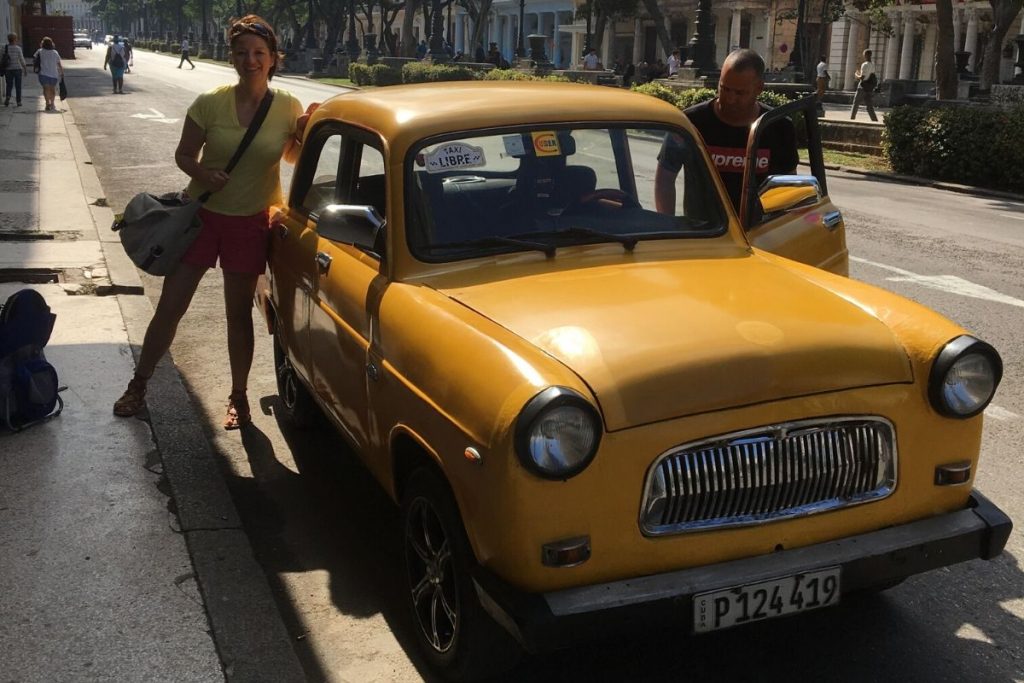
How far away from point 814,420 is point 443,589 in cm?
120

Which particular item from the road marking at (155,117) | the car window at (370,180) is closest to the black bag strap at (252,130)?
the car window at (370,180)

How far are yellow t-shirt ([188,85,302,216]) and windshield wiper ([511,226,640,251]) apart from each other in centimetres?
184

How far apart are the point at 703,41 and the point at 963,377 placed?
3111 cm

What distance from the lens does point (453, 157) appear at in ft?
14.3

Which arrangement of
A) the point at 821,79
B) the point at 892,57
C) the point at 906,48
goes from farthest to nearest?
the point at 892,57 < the point at 906,48 < the point at 821,79

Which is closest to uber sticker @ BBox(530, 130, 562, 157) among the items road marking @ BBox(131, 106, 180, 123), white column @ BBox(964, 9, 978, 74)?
road marking @ BBox(131, 106, 180, 123)

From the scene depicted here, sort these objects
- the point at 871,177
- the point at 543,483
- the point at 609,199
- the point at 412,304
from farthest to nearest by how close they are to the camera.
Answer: the point at 871,177 < the point at 609,199 < the point at 412,304 < the point at 543,483

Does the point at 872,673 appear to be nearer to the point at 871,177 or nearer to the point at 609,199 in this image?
the point at 609,199

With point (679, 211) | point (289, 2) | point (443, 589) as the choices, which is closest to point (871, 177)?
point (679, 211)

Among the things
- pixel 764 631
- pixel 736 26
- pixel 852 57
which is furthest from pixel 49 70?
pixel 736 26

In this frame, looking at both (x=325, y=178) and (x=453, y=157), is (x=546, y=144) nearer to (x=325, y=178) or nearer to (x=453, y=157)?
(x=453, y=157)

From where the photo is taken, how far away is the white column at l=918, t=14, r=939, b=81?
189 ft

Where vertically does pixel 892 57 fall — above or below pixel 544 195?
below

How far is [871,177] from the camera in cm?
2175
